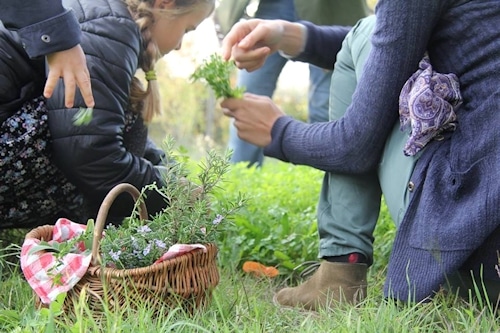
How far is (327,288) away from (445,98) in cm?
64

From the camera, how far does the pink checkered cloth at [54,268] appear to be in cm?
158

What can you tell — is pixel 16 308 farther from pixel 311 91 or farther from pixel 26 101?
pixel 311 91

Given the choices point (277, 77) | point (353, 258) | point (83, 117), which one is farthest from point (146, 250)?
point (277, 77)

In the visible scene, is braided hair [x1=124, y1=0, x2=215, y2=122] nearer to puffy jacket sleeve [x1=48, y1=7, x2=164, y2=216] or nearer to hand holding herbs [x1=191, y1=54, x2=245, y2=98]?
puffy jacket sleeve [x1=48, y1=7, x2=164, y2=216]

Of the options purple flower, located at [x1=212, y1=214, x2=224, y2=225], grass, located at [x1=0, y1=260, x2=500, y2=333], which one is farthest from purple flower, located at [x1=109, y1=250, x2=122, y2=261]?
purple flower, located at [x1=212, y1=214, x2=224, y2=225]

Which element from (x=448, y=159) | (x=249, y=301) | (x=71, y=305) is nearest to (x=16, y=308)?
(x=71, y=305)

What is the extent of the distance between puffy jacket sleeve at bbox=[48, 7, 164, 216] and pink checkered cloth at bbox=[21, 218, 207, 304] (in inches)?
20.0

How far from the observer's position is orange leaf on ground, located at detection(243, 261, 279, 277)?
226cm

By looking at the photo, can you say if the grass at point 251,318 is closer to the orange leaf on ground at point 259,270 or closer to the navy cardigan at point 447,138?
the navy cardigan at point 447,138

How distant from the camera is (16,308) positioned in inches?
69.9

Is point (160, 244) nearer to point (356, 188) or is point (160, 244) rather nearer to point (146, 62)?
point (356, 188)

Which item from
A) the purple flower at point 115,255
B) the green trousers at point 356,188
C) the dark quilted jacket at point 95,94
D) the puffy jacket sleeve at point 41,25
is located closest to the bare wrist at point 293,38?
the green trousers at point 356,188

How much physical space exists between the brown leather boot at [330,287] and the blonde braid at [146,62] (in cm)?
92

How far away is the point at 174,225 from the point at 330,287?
556 millimetres
